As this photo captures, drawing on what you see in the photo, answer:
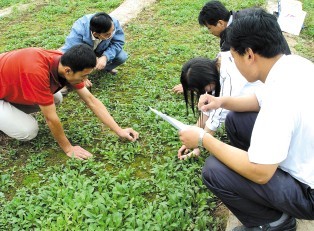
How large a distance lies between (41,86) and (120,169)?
106cm

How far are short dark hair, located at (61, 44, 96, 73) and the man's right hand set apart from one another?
2.56ft

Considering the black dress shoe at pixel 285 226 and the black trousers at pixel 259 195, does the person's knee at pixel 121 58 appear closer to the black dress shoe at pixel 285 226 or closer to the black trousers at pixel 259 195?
the black trousers at pixel 259 195

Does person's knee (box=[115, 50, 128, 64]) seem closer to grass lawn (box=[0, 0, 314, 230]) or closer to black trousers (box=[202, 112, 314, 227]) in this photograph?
grass lawn (box=[0, 0, 314, 230])

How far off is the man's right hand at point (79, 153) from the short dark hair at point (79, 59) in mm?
779

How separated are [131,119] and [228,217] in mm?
1799

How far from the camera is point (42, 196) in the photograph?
120 inches

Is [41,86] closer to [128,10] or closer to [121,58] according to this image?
[121,58]

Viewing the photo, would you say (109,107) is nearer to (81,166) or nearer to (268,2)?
(81,166)

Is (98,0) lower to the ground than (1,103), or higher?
lower

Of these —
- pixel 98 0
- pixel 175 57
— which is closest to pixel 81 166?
pixel 175 57

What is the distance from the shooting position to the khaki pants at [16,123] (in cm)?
368

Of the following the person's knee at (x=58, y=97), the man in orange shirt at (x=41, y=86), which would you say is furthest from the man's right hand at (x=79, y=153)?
the person's knee at (x=58, y=97)

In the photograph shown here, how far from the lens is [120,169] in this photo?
344cm

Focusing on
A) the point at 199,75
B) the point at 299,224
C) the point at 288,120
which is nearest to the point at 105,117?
the point at 199,75
